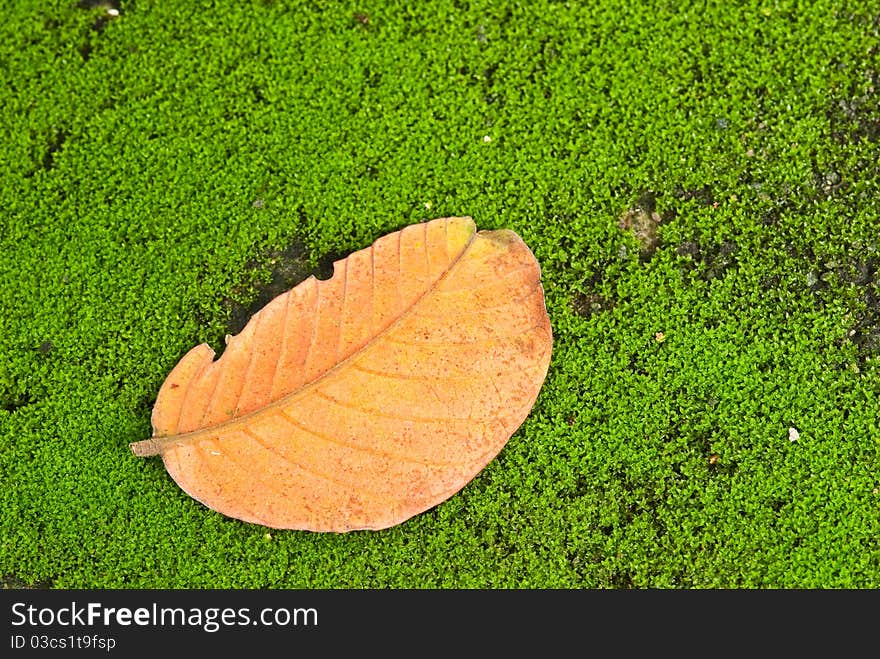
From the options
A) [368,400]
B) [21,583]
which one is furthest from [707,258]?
[21,583]

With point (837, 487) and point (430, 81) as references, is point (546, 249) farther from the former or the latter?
point (837, 487)

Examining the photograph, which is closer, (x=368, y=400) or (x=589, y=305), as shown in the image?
(x=368, y=400)

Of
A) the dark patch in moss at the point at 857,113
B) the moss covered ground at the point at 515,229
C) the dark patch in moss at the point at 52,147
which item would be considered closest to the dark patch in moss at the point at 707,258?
the moss covered ground at the point at 515,229

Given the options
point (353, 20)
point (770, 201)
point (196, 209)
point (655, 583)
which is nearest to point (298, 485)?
point (196, 209)

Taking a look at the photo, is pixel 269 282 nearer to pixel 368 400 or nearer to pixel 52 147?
pixel 368 400

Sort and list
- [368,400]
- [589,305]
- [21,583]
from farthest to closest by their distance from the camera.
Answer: [589,305]
[21,583]
[368,400]
